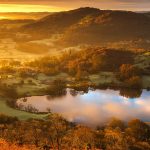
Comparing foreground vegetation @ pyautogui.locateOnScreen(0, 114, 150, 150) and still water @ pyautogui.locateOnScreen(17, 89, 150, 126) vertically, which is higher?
foreground vegetation @ pyautogui.locateOnScreen(0, 114, 150, 150)

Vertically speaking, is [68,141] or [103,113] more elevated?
[68,141]

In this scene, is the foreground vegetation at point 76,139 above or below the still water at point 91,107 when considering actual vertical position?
above

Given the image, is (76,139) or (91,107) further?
(91,107)

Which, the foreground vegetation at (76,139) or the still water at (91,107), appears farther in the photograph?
the still water at (91,107)

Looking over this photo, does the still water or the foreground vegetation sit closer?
the foreground vegetation

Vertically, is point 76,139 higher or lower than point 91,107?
higher

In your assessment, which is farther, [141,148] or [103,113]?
[103,113]

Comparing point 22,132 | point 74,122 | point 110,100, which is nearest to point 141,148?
point 22,132

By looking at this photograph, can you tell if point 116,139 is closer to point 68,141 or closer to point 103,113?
point 68,141
